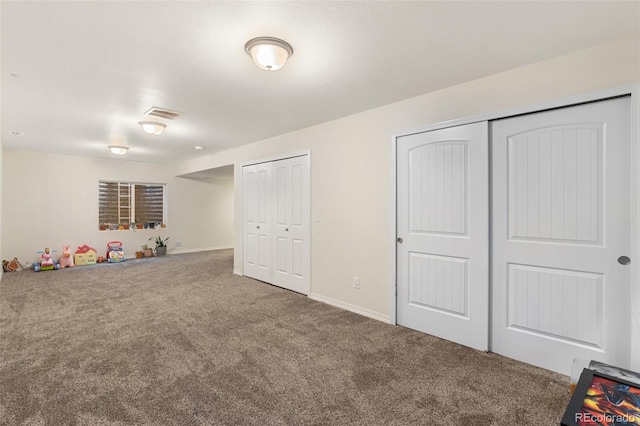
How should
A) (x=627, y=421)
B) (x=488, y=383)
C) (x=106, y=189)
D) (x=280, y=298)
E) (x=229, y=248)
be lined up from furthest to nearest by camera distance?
(x=229, y=248) → (x=106, y=189) → (x=280, y=298) → (x=488, y=383) → (x=627, y=421)

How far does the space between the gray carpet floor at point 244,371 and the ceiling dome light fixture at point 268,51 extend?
87.9 inches

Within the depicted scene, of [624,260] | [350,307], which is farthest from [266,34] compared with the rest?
[350,307]

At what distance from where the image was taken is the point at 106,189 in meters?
7.25

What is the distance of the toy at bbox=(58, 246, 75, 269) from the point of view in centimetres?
635

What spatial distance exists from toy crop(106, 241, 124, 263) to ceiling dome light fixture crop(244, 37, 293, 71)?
6619mm

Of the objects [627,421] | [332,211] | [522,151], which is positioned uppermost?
[522,151]

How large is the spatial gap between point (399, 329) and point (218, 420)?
195 centimetres

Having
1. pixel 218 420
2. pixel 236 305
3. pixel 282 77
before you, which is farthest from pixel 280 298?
pixel 282 77

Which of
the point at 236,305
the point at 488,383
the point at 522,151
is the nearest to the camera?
the point at 488,383

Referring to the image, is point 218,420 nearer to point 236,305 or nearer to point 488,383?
point 488,383

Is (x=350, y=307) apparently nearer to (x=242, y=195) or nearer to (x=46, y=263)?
(x=242, y=195)

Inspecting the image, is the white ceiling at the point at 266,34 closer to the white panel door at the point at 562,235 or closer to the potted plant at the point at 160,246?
the white panel door at the point at 562,235

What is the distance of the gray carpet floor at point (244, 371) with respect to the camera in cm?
185

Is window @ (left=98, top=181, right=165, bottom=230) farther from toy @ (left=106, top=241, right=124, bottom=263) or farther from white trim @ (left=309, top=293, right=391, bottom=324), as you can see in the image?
white trim @ (left=309, top=293, right=391, bottom=324)
